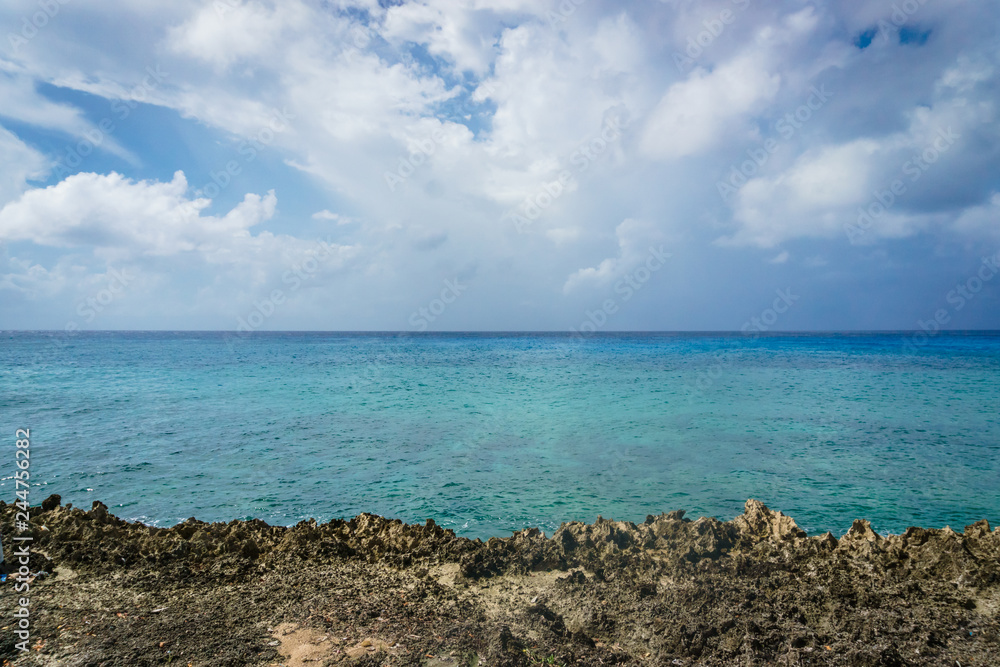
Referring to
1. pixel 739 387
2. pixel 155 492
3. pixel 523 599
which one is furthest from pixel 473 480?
pixel 739 387

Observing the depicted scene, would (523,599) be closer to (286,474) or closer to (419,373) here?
(286,474)

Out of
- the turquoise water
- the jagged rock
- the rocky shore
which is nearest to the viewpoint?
the rocky shore

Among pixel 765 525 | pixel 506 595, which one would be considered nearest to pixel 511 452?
pixel 765 525

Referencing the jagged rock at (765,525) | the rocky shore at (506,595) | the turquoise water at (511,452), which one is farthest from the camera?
the turquoise water at (511,452)

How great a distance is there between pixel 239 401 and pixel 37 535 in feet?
60.9

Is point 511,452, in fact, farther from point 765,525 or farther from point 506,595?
point 506,595

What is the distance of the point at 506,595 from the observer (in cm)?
600

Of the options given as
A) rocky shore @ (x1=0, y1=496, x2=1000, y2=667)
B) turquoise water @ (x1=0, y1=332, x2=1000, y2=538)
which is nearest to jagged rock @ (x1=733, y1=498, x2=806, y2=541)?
rocky shore @ (x1=0, y1=496, x2=1000, y2=667)

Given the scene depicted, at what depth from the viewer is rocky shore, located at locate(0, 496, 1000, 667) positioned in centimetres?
479

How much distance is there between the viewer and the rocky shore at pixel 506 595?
4.79m

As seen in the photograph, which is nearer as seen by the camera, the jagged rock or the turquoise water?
the jagged rock

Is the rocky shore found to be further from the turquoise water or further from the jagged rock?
the turquoise water

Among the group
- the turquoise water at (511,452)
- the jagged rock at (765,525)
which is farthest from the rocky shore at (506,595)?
the turquoise water at (511,452)

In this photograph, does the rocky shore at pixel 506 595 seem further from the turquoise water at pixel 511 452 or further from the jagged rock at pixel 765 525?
the turquoise water at pixel 511 452
